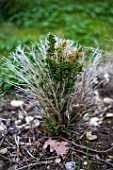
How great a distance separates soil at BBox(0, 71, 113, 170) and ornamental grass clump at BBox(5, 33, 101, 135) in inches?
3.4

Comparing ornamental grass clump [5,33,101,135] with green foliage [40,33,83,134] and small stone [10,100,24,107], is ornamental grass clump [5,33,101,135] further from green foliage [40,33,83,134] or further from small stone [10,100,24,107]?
small stone [10,100,24,107]

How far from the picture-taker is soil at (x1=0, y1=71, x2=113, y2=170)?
5.66ft

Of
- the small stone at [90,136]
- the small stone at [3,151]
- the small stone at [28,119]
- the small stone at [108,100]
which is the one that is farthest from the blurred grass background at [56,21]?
the small stone at [3,151]

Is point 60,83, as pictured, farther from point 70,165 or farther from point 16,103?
point 16,103

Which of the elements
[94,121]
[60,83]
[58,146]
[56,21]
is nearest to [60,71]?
[60,83]

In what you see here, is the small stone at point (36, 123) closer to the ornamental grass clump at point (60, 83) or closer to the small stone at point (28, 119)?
the small stone at point (28, 119)

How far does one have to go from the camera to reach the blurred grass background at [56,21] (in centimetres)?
324

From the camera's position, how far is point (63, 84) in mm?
1706

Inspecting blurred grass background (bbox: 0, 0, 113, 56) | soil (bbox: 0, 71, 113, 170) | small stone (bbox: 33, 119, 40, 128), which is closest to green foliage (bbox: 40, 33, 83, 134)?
soil (bbox: 0, 71, 113, 170)

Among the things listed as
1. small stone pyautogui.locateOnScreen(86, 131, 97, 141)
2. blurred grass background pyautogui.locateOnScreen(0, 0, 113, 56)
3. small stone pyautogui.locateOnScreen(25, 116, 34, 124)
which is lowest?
small stone pyautogui.locateOnScreen(86, 131, 97, 141)

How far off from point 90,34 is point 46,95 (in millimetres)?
1712

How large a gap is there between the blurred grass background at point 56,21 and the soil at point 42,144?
1.06 m

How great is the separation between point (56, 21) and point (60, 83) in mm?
2089

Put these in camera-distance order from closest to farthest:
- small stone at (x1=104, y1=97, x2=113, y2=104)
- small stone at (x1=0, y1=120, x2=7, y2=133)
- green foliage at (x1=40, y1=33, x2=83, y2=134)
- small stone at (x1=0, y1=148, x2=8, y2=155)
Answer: green foliage at (x1=40, y1=33, x2=83, y2=134), small stone at (x1=0, y1=148, x2=8, y2=155), small stone at (x1=0, y1=120, x2=7, y2=133), small stone at (x1=104, y1=97, x2=113, y2=104)
